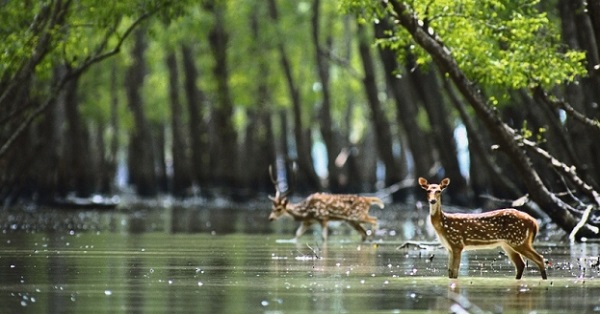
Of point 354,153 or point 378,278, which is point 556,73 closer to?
point 378,278

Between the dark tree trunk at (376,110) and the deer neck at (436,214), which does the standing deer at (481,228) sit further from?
the dark tree trunk at (376,110)

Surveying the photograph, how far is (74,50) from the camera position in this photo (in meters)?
32.1

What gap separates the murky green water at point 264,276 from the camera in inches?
514

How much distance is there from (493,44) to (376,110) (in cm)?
2768

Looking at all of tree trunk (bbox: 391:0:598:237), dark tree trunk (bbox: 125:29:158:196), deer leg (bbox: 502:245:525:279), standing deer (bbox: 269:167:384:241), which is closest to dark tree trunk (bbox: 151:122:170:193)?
dark tree trunk (bbox: 125:29:158:196)

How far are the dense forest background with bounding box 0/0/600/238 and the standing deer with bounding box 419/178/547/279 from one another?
18.1 ft

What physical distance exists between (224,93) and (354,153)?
30.0ft

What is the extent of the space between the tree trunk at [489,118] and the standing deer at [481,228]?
631 centimetres

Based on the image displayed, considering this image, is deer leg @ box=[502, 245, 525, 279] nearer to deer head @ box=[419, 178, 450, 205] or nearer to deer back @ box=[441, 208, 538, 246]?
deer back @ box=[441, 208, 538, 246]

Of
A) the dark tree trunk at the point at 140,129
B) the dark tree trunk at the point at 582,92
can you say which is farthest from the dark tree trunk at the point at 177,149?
the dark tree trunk at the point at 582,92

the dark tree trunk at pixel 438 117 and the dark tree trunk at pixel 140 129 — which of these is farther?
the dark tree trunk at pixel 140 129

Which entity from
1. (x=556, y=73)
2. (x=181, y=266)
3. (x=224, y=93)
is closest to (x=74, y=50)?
(x=556, y=73)

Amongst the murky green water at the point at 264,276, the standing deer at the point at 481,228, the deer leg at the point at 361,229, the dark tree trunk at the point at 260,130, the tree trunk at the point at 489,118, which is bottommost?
the murky green water at the point at 264,276

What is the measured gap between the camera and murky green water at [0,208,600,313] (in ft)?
42.9
